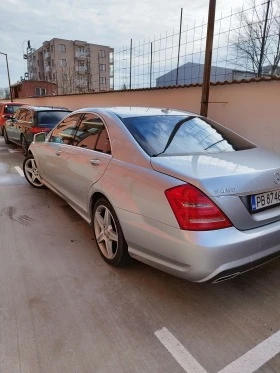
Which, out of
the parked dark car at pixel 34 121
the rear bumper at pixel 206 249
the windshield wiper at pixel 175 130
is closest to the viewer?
the rear bumper at pixel 206 249

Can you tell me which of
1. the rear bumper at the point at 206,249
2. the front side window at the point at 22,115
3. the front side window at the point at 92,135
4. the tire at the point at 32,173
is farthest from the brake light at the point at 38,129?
the rear bumper at the point at 206,249

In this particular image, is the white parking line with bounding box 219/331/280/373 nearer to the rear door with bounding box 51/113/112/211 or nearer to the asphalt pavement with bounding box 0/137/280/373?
the asphalt pavement with bounding box 0/137/280/373

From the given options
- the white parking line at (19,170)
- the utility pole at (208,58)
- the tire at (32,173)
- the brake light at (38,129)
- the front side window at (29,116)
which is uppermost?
the utility pole at (208,58)

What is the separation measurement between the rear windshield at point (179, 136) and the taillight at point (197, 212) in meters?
0.59

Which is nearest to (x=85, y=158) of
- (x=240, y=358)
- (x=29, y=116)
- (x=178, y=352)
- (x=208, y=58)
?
(x=178, y=352)

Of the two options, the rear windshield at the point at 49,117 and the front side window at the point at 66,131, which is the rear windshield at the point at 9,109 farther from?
the front side window at the point at 66,131

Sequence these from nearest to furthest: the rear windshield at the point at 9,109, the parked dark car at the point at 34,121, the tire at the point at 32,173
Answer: the tire at the point at 32,173
the parked dark car at the point at 34,121
the rear windshield at the point at 9,109

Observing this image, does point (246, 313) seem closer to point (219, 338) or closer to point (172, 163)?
point (219, 338)

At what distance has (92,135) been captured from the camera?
10.8 ft

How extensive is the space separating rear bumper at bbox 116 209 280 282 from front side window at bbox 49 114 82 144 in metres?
1.96

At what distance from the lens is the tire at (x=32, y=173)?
5.40 m

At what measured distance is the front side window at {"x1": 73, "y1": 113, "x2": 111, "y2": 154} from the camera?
3.02 m

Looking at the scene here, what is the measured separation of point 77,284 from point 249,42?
7471 millimetres

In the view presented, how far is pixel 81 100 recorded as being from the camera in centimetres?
1320
